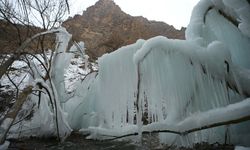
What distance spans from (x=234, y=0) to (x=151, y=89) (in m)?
1.61

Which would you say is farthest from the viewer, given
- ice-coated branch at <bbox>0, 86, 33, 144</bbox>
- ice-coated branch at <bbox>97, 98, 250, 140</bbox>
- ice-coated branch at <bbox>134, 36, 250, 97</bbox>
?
ice-coated branch at <bbox>0, 86, 33, 144</bbox>

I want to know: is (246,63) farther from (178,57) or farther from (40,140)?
(40,140)

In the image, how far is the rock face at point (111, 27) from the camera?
26.1 meters

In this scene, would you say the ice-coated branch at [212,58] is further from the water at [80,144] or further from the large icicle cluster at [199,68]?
the water at [80,144]

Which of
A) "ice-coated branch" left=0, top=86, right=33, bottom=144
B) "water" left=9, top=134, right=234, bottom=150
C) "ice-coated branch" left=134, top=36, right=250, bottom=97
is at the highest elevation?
"ice-coated branch" left=134, top=36, right=250, bottom=97

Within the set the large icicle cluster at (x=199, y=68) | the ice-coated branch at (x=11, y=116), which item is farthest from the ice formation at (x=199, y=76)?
the ice-coated branch at (x=11, y=116)

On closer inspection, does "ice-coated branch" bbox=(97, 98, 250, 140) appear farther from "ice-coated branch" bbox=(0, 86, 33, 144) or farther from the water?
"ice-coated branch" bbox=(0, 86, 33, 144)

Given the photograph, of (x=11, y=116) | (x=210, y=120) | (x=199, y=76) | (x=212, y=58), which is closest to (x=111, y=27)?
(x=11, y=116)

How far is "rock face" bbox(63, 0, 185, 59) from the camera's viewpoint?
85.7ft

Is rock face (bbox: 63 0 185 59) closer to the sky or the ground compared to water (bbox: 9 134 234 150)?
closer to the sky

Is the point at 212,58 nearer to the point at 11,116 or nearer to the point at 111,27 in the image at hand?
the point at 11,116

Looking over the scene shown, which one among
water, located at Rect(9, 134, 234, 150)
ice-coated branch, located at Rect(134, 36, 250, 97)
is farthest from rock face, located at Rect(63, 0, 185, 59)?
ice-coated branch, located at Rect(134, 36, 250, 97)

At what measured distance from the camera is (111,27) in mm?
34531

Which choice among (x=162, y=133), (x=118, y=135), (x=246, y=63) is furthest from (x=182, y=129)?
(x=118, y=135)
